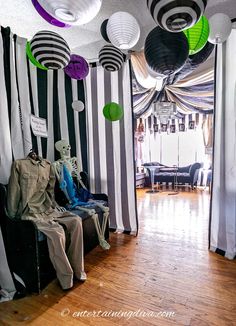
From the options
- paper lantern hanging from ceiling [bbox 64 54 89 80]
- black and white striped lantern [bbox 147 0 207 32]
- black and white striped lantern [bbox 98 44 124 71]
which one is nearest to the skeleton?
→ paper lantern hanging from ceiling [bbox 64 54 89 80]

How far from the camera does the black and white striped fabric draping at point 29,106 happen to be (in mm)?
1984

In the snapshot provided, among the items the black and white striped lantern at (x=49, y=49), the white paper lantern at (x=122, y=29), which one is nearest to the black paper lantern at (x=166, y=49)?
the white paper lantern at (x=122, y=29)

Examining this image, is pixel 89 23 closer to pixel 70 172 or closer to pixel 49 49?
pixel 49 49

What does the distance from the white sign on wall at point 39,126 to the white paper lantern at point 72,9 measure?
151 cm

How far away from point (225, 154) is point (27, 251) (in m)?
2.23

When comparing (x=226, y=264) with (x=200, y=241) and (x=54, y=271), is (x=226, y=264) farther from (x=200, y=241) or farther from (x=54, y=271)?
(x=54, y=271)

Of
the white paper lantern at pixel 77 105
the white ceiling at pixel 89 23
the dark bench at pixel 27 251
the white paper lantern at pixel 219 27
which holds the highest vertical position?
the white ceiling at pixel 89 23

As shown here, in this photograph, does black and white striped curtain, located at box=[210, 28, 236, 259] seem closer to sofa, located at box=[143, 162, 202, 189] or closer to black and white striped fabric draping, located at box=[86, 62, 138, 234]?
black and white striped fabric draping, located at box=[86, 62, 138, 234]

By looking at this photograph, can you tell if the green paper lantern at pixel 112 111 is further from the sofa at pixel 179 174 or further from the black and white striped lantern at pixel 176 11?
the sofa at pixel 179 174

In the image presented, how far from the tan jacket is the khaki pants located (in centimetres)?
10

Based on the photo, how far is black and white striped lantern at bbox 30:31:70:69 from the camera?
157 cm

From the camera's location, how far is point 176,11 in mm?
955

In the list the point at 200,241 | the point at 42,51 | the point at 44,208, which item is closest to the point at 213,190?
the point at 200,241

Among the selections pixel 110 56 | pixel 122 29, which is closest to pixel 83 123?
pixel 110 56
